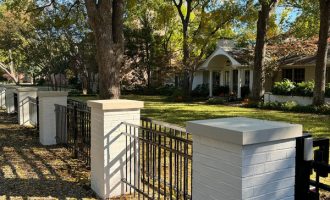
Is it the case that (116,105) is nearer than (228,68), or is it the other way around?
(116,105)

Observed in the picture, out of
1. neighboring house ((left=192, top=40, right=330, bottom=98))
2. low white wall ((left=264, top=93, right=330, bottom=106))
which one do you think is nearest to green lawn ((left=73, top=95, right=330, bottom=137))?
low white wall ((left=264, top=93, right=330, bottom=106))

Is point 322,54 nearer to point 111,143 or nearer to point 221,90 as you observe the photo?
point 221,90

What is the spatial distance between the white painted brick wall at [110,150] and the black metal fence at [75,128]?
Answer: 1.28 meters

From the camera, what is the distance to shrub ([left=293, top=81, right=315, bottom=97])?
19.4 meters

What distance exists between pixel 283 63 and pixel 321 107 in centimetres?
715

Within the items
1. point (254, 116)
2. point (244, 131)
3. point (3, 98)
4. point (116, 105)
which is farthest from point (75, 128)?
point (3, 98)

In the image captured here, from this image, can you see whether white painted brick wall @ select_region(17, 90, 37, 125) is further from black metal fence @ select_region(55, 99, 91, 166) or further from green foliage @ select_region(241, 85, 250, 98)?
green foliage @ select_region(241, 85, 250, 98)

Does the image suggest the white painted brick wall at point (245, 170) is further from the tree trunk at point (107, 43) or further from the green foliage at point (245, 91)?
the green foliage at point (245, 91)

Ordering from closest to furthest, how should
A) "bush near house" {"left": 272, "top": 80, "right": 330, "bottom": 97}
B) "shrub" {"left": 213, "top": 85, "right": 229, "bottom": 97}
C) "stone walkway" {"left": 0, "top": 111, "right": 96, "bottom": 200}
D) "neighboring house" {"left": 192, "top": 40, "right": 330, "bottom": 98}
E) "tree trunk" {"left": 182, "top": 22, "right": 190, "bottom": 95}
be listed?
1. "stone walkway" {"left": 0, "top": 111, "right": 96, "bottom": 200}
2. "bush near house" {"left": 272, "top": 80, "right": 330, "bottom": 97}
3. "neighboring house" {"left": 192, "top": 40, "right": 330, "bottom": 98}
4. "tree trunk" {"left": 182, "top": 22, "right": 190, "bottom": 95}
5. "shrub" {"left": 213, "top": 85, "right": 229, "bottom": 97}

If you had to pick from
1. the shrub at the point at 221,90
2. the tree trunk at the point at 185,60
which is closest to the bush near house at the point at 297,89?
the shrub at the point at 221,90

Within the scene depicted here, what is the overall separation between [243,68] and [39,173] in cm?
2174

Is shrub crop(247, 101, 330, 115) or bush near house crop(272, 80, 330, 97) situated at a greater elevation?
bush near house crop(272, 80, 330, 97)

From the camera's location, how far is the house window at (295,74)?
23.9 metres

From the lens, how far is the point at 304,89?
19.8 m
